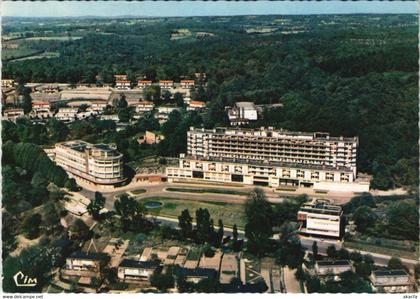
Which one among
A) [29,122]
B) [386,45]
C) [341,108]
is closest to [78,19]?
[29,122]

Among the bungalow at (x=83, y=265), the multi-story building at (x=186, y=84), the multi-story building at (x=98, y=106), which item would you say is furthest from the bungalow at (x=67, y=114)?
the bungalow at (x=83, y=265)

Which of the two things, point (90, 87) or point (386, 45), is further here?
point (386, 45)

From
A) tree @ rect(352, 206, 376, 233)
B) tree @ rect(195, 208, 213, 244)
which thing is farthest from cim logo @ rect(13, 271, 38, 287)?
tree @ rect(352, 206, 376, 233)

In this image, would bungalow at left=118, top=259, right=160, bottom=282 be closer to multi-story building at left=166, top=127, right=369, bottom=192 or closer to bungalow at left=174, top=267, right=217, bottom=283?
bungalow at left=174, top=267, right=217, bottom=283

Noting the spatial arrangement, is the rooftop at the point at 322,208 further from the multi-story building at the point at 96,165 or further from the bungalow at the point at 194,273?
the multi-story building at the point at 96,165

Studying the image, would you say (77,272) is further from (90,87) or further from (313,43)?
(313,43)

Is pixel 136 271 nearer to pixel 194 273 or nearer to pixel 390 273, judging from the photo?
pixel 194 273
